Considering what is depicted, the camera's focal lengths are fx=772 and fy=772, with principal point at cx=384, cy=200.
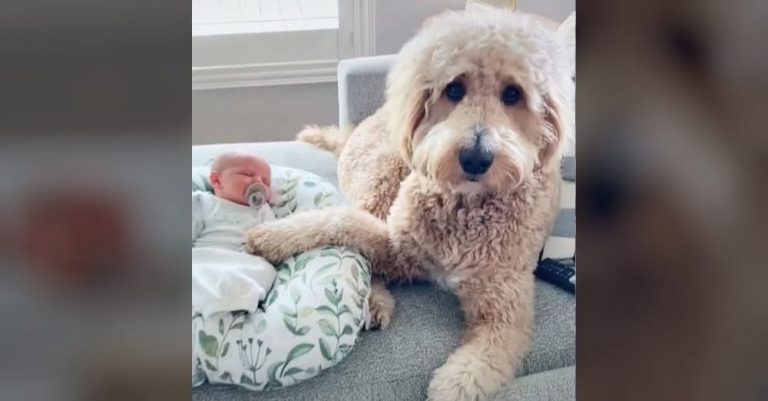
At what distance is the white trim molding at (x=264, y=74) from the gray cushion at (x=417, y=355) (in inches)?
6.9

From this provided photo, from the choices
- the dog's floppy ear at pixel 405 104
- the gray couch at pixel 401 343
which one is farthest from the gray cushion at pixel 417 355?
the dog's floppy ear at pixel 405 104

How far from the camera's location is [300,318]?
1.83ft

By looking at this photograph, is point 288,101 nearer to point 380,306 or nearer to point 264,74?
point 264,74

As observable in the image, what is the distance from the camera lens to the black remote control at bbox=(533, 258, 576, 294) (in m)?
0.52

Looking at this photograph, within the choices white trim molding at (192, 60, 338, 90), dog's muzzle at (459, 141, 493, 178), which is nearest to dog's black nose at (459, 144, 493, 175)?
dog's muzzle at (459, 141, 493, 178)

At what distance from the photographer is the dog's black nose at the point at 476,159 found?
0.52 m

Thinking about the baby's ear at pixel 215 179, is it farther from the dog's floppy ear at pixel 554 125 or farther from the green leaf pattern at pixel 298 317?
the dog's floppy ear at pixel 554 125

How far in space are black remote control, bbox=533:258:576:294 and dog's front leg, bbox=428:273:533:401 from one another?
1 cm

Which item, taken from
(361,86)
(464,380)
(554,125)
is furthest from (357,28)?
(464,380)

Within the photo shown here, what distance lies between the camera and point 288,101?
0.51 meters
